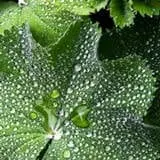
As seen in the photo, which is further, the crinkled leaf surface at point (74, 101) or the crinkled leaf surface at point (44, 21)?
the crinkled leaf surface at point (44, 21)

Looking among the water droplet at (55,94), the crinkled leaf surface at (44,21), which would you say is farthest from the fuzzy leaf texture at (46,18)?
the water droplet at (55,94)

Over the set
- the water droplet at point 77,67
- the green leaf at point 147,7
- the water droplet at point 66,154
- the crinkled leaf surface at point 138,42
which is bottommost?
the water droplet at point 66,154

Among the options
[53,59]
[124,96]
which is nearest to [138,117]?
[124,96]

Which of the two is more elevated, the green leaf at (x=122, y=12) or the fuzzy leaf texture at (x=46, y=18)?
the fuzzy leaf texture at (x=46, y=18)

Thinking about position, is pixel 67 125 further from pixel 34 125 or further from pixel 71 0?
pixel 71 0

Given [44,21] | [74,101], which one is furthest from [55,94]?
[44,21]

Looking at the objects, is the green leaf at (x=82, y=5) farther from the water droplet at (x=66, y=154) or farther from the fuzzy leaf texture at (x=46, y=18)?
the water droplet at (x=66, y=154)
